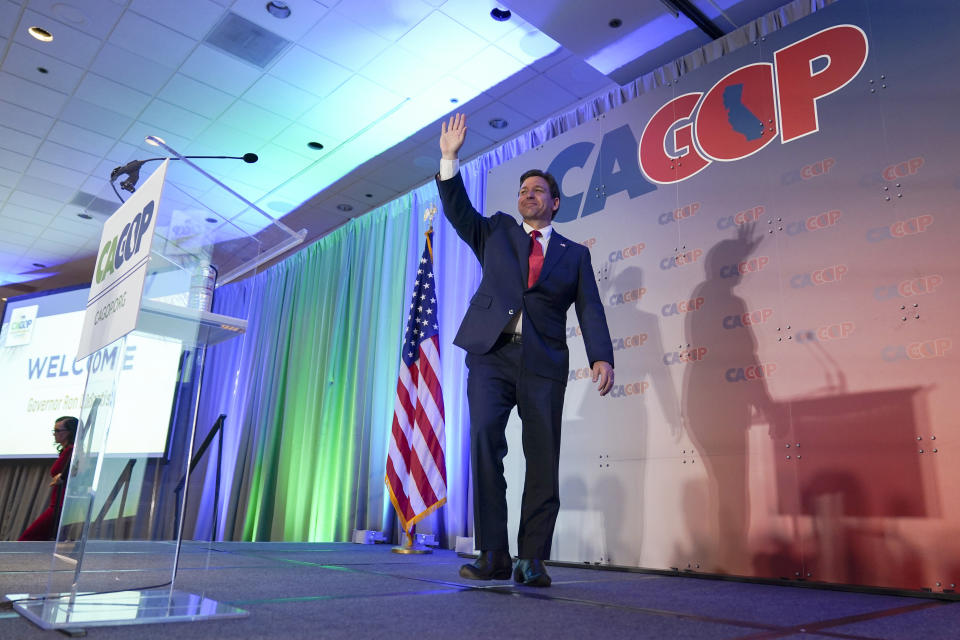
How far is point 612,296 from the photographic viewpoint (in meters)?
3.51

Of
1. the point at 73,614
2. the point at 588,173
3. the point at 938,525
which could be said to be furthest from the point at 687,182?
the point at 73,614

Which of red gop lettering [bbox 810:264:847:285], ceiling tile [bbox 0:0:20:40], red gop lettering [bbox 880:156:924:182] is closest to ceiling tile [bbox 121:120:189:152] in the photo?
ceiling tile [bbox 0:0:20:40]

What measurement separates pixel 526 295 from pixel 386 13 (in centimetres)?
256

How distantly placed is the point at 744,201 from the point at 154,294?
2.65 m

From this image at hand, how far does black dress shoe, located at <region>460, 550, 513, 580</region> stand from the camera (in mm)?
2008

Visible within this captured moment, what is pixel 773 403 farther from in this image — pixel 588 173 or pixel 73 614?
pixel 73 614

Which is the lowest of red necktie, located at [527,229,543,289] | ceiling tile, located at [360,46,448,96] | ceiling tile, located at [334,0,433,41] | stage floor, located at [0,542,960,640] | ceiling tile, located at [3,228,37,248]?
stage floor, located at [0,542,960,640]

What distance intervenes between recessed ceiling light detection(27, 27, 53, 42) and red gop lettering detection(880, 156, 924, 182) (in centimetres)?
479

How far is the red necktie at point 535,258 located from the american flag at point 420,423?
6.53 feet

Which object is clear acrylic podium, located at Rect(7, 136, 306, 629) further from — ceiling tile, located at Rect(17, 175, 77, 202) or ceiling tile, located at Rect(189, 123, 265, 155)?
ceiling tile, located at Rect(17, 175, 77, 202)

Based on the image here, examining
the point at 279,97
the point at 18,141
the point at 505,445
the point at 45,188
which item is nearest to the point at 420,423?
the point at 505,445

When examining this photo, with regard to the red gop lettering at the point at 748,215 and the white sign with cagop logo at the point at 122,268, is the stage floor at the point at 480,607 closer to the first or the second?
the white sign with cagop logo at the point at 122,268

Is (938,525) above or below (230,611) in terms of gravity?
above

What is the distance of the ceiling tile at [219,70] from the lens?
171 inches
